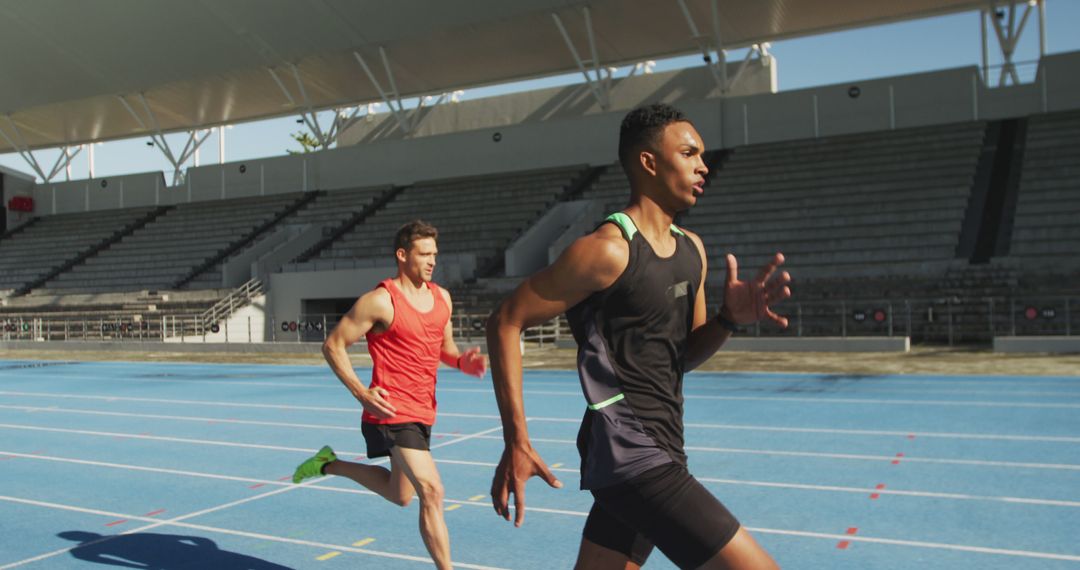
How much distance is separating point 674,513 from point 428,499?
87.0 inches

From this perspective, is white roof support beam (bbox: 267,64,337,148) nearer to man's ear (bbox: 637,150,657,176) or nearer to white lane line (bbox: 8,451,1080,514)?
white lane line (bbox: 8,451,1080,514)

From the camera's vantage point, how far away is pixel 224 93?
37562 millimetres

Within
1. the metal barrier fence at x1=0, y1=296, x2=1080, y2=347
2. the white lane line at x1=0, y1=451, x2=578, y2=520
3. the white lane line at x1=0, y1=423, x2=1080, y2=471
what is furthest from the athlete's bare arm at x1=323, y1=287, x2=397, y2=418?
the metal barrier fence at x1=0, y1=296, x2=1080, y2=347

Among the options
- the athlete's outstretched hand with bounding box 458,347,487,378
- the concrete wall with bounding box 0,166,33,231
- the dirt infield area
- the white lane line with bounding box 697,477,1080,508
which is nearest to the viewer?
the athlete's outstretched hand with bounding box 458,347,487,378

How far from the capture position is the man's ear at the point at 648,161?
309 cm

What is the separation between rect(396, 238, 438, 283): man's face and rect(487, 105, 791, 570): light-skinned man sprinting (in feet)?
7.69

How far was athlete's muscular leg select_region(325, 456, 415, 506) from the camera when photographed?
5.24m

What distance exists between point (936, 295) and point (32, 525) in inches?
750

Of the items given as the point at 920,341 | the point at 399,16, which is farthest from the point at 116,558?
the point at 399,16

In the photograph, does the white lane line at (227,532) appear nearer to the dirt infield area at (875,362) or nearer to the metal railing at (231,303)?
the dirt infield area at (875,362)

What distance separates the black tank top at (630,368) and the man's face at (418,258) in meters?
2.37

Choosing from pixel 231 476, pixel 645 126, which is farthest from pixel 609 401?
pixel 231 476

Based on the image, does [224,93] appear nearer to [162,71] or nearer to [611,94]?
[162,71]

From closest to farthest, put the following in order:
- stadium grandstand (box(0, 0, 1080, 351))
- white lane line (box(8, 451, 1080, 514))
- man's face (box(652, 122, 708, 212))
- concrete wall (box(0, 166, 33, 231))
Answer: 1. man's face (box(652, 122, 708, 212))
2. white lane line (box(8, 451, 1080, 514))
3. stadium grandstand (box(0, 0, 1080, 351))
4. concrete wall (box(0, 166, 33, 231))
